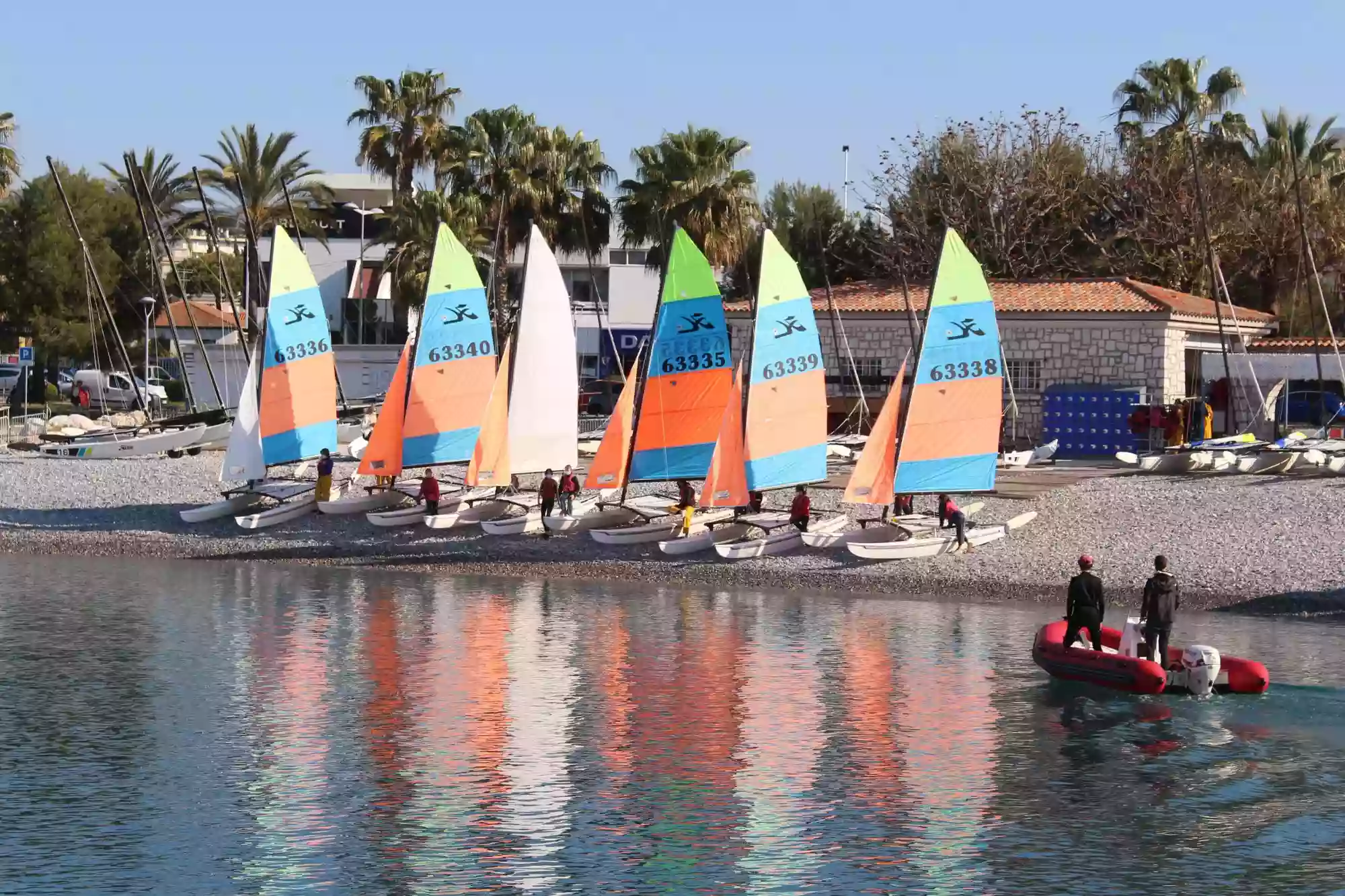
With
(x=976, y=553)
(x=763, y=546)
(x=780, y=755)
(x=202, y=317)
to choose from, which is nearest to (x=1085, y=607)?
(x=780, y=755)

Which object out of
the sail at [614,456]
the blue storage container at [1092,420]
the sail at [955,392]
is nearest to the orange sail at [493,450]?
the sail at [614,456]

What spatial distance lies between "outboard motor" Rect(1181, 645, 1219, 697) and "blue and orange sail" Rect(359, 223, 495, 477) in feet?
78.3

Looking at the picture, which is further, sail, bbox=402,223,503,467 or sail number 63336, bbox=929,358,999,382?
sail, bbox=402,223,503,467

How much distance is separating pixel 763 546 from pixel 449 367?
33.9 ft

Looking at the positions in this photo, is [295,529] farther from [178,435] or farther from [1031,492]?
[1031,492]

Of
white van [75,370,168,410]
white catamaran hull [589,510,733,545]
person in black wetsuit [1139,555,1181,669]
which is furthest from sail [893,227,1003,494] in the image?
white van [75,370,168,410]

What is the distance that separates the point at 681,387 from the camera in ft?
145

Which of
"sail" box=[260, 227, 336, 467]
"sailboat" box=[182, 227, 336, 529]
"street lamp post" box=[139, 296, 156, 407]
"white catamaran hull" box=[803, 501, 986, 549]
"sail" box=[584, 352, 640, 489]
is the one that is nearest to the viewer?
"white catamaran hull" box=[803, 501, 986, 549]

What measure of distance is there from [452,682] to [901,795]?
9.64 m

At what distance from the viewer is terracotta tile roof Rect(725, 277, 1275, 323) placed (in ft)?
191

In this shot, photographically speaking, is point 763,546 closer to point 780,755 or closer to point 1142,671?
point 1142,671

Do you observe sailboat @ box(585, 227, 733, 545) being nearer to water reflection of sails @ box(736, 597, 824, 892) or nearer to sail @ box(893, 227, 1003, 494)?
sail @ box(893, 227, 1003, 494)

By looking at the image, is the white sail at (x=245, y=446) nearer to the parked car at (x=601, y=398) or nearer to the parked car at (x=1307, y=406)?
the parked car at (x=601, y=398)

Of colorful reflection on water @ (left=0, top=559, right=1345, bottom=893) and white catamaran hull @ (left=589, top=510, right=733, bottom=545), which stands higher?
white catamaran hull @ (left=589, top=510, right=733, bottom=545)
